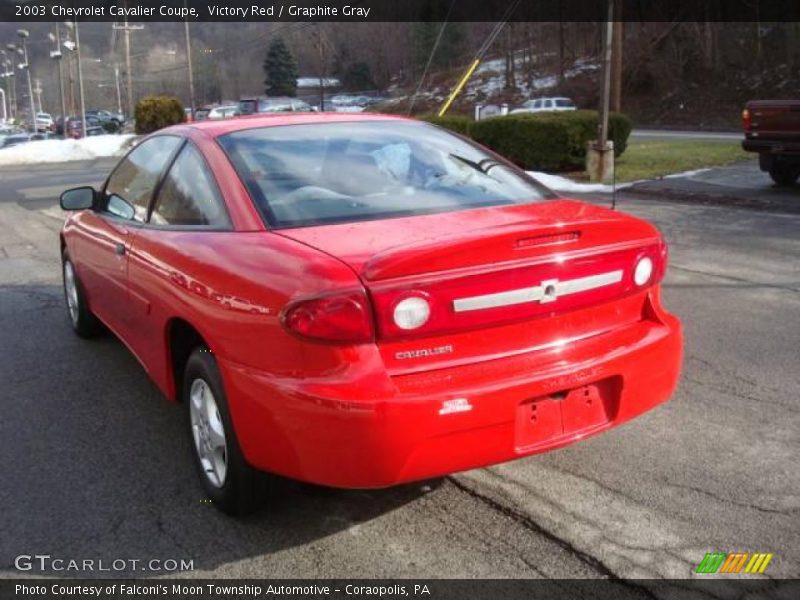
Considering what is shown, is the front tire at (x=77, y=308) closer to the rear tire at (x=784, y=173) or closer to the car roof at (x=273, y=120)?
the car roof at (x=273, y=120)

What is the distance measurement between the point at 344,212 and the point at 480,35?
8103cm

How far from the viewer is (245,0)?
88.7 ft

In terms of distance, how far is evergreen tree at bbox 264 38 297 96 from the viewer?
8506cm

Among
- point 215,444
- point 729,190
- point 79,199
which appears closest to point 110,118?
point 729,190

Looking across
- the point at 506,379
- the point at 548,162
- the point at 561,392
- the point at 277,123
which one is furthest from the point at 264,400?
the point at 548,162

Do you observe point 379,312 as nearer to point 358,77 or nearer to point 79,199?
point 79,199

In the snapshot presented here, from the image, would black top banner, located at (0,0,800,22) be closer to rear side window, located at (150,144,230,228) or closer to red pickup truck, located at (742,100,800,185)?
red pickup truck, located at (742,100,800,185)

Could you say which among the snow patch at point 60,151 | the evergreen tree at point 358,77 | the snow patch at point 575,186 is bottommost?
the snow patch at point 575,186

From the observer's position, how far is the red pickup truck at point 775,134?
11.7 meters

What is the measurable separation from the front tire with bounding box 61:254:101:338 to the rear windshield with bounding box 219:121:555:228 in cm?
225

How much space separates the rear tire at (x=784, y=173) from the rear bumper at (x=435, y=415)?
1104 cm

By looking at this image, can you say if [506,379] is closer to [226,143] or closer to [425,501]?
[425,501]

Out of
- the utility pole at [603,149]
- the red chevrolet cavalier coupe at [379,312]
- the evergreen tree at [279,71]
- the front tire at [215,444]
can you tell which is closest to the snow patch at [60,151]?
the utility pole at [603,149]

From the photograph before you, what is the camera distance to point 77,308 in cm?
538
